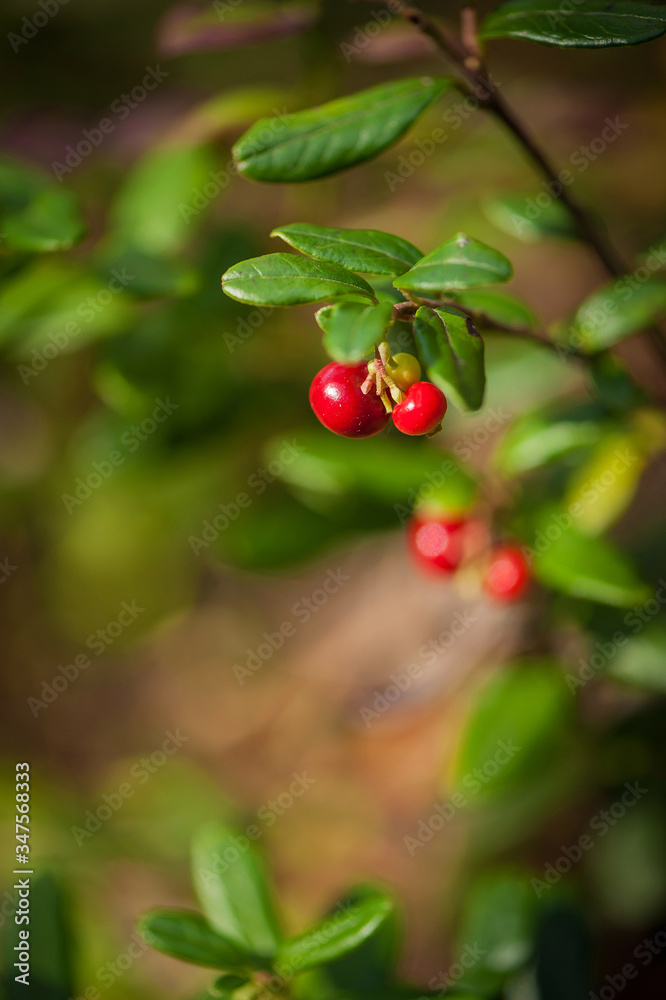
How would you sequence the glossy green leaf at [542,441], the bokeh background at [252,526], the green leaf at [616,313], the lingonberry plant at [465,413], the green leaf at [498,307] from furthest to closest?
the bokeh background at [252,526], the glossy green leaf at [542,441], the green leaf at [616,313], the green leaf at [498,307], the lingonberry plant at [465,413]

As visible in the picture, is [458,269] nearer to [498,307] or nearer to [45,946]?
[498,307]

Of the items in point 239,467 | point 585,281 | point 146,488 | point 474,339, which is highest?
point 474,339

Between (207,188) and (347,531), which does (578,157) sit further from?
(347,531)

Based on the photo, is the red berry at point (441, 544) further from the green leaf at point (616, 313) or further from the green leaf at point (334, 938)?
the green leaf at point (334, 938)

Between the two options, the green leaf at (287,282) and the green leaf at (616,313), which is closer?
the green leaf at (287,282)

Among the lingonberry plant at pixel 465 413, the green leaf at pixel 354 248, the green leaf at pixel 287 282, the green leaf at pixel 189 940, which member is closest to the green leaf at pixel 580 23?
the lingonberry plant at pixel 465 413

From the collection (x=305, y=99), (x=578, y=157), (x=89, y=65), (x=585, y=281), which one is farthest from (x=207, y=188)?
(x=89, y=65)

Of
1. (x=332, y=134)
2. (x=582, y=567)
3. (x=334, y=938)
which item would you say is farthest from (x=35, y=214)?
(x=334, y=938)
